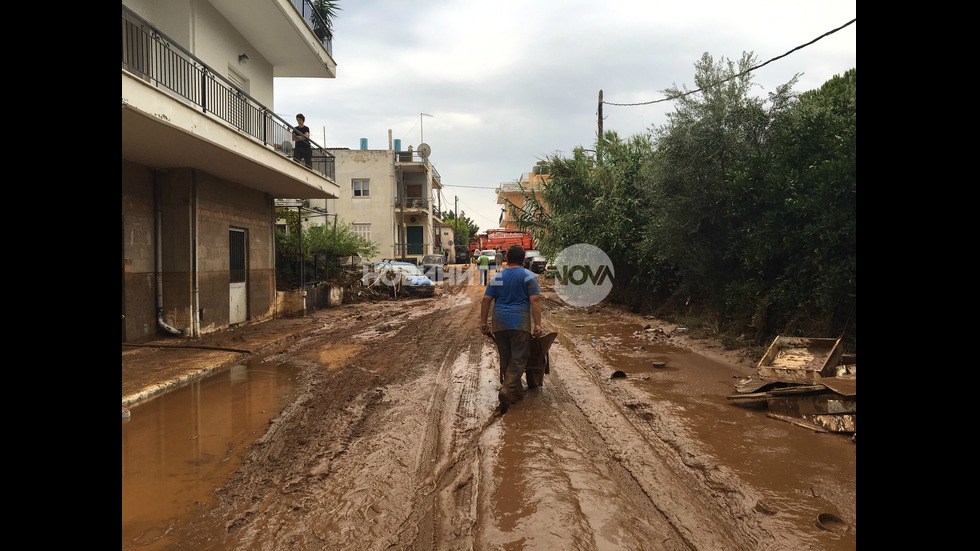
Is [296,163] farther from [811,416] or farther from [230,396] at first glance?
[811,416]

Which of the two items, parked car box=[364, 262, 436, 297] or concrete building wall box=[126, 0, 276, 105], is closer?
concrete building wall box=[126, 0, 276, 105]

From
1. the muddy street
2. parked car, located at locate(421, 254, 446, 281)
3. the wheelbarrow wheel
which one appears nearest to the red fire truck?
parked car, located at locate(421, 254, 446, 281)

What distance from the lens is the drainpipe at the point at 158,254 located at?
1114 cm

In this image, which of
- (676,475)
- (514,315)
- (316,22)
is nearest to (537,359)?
(514,315)

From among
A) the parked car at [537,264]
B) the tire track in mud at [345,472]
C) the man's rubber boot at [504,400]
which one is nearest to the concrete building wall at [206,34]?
the tire track in mud at [345,472]

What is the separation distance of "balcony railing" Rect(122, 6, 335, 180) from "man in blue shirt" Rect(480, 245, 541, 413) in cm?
623

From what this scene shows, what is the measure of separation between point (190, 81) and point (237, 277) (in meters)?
5.39

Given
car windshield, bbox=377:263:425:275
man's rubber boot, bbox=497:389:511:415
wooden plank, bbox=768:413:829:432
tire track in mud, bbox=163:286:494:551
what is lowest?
tire track in mud, bbox=163:286:494:551

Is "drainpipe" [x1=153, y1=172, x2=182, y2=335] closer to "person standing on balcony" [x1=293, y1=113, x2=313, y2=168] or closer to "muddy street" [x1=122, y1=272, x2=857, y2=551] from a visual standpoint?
"person standing on balcony" [x1=293, y1=113, x2=313, y2=168]

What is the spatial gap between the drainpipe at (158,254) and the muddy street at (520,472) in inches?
205

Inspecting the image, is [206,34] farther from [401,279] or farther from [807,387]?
[807,387]

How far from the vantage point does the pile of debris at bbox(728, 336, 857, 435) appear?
16.9 feet

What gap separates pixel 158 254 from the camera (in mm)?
11219
